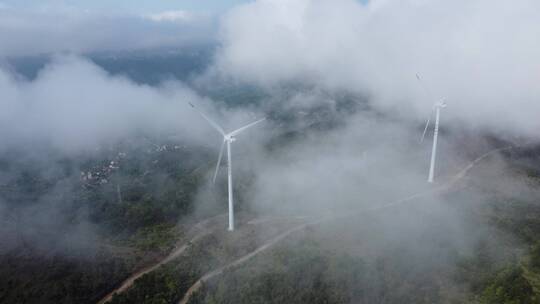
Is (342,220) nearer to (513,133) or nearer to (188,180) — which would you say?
(188,180)

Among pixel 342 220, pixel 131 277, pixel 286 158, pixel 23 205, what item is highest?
pixel 286 158

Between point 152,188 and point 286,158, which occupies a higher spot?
point 286,158

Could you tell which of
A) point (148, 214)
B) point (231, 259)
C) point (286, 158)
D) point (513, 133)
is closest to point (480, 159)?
point (513, 133)

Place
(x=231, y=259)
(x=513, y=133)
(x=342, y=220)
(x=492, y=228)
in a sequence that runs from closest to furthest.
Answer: (x=231, y=259), (x=492, y=228), (x=342, y=220), (x=513, y=133)

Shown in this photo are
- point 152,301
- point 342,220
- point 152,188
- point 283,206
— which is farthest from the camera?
point 152,188

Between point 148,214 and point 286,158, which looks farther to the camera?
point 286,158

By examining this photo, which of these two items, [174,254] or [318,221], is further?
[318,221]

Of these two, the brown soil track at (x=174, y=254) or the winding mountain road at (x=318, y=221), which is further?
the winding mountain road at (x=318, y=221)

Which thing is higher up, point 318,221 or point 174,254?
point 318,221

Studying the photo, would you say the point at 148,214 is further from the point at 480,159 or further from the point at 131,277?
the point at 480,159

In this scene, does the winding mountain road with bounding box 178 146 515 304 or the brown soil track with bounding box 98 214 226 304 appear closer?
the brown soil track with bounding box 98 214 226 304
